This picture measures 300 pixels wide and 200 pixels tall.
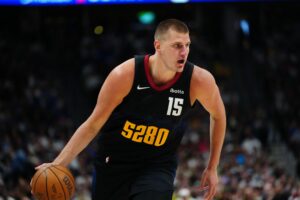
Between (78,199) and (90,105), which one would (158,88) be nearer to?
(78,199)

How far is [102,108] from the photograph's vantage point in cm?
607

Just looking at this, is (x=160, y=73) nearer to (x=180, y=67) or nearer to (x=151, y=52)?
(x=180, y=67)

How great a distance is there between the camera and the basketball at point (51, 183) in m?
6.14

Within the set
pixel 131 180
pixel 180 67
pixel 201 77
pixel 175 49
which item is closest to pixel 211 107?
pixel 201 77

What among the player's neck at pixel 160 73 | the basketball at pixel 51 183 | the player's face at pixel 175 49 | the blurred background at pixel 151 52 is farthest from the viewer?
the blurred background at pixel 151 52

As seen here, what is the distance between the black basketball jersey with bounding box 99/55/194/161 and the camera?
6.19 metres

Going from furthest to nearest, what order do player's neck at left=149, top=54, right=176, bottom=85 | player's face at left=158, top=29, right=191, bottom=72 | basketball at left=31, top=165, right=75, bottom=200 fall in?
player's neck at left=149, top=54, right=176, bottom=85
basketball at left=31, top=165, right=75, bottom=200
player's face at left=158, top=29, right=191, bottom=72

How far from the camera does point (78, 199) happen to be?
42.2ft

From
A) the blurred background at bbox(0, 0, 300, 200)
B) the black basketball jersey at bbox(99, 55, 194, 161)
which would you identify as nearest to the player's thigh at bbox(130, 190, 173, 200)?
the black basketball jersey at bbox(99, 55, 194, 161)

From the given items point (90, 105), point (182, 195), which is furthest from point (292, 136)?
point (182, 195)

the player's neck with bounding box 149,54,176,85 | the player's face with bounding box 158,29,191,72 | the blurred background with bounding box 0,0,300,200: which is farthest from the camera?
the blurred background with bounding box 0,0,300,200

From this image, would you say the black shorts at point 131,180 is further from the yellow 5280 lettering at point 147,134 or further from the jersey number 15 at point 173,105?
the jersey number 15 at point 173,105

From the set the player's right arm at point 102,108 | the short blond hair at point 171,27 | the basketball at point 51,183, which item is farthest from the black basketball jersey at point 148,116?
the basketball at point 51,183

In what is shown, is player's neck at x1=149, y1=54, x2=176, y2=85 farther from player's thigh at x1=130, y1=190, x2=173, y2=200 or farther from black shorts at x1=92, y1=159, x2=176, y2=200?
player's thigh at x1=130, y1=190, x2=173, y2=200
